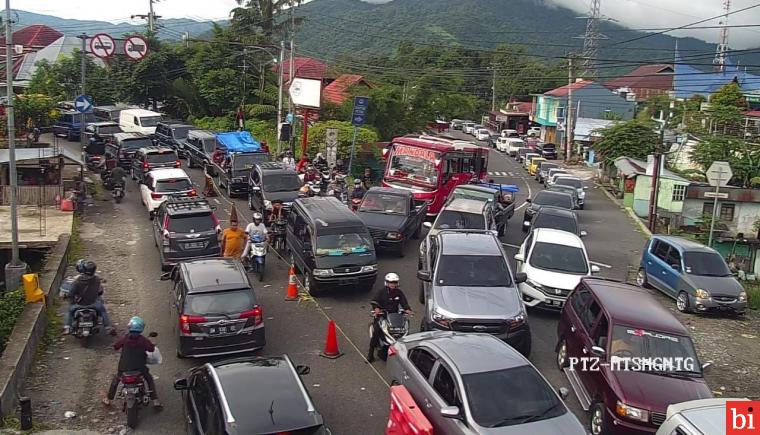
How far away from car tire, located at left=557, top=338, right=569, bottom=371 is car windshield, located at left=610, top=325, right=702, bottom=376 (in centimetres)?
156

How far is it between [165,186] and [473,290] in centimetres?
1338

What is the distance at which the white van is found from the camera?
129 feet

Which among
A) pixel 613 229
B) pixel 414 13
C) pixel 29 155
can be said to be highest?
pixel 414 13

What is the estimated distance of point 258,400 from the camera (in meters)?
8.20

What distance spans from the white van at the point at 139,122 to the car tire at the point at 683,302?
97.3 ft

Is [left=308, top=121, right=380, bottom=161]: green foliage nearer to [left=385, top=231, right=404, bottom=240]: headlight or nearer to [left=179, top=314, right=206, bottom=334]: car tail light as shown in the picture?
[left=385, top=231, right=404, bottom=240]: headlight

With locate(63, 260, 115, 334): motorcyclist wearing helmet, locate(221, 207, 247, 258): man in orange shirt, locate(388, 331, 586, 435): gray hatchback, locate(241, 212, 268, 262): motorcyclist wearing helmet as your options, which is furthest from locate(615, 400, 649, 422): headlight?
locate(221, 207, 247, 258): man in orange shirt

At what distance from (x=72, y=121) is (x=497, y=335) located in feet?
113

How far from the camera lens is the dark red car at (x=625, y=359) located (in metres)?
9.72

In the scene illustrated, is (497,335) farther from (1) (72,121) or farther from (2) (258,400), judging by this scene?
(1) (72,121)

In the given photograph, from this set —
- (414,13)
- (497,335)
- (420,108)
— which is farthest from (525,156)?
(414,13)

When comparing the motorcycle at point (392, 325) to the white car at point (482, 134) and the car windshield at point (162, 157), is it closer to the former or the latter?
the car windshield at point (162, 157)

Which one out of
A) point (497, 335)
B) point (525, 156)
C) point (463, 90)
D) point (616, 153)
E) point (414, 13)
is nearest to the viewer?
point (497, 335)

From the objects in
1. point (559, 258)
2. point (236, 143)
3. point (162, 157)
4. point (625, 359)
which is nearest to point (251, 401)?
point (625, 359)
